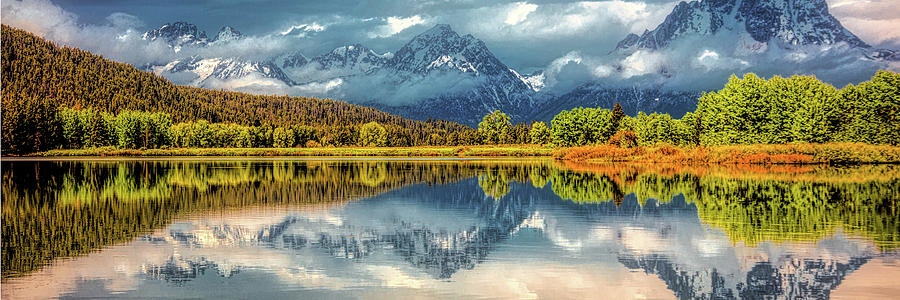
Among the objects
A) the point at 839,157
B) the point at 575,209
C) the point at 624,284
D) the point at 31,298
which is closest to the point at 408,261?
the point at 624,284

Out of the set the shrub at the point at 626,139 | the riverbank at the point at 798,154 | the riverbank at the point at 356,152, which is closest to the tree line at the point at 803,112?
the riverbank at the point at 798,154

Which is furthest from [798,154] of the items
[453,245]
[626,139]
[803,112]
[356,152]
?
[356,152]

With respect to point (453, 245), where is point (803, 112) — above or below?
above

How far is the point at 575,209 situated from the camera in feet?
125

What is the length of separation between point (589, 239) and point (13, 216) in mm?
27485

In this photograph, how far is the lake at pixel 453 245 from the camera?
62.0ft

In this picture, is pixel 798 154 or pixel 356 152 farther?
pixel 356 152

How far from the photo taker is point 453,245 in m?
26.0

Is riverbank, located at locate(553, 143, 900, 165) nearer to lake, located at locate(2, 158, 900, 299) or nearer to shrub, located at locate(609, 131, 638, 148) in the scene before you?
shrub, located at locate(609, 131, 638, 148)

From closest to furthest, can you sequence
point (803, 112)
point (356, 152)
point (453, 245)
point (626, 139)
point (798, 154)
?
point (453, 245) < point (798, 154) < point (803, 112) < point (626, 139) < point (356, 152)

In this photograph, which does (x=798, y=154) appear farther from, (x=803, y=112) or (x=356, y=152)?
(x=356, y=152)

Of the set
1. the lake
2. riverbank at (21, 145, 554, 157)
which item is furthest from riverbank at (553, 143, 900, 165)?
riverbank at (21, 145, 554, 157)

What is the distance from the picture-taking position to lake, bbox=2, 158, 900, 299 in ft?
62.0

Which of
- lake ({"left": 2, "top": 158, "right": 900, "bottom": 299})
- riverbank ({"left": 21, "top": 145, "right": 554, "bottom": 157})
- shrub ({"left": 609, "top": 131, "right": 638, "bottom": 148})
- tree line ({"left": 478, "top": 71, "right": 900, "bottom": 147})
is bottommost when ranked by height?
lake ({"left": 2, "top": 158, "right": 900, "bottom": 299})
